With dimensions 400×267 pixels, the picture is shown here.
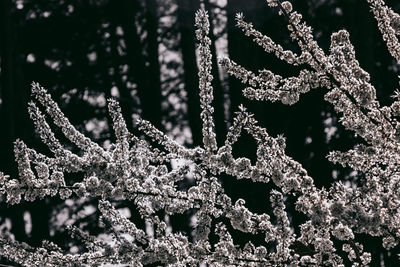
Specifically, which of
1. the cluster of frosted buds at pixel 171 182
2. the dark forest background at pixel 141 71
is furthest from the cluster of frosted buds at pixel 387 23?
the dark forest background at pixel 141 71

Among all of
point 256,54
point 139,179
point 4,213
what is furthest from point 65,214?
point 139,179

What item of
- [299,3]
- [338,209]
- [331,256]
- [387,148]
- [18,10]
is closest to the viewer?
[338,209]

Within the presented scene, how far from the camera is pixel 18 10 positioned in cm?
789

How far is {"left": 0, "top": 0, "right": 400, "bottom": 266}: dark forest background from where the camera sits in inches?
281

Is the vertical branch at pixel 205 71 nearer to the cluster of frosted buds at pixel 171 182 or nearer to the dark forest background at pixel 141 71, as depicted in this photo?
the cluster of frosted buds at pixel 171 182

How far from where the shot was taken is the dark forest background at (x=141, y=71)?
713 centimetres

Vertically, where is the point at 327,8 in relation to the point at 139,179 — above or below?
above

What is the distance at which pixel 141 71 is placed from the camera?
805cm

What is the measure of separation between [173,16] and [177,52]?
532 millimetres

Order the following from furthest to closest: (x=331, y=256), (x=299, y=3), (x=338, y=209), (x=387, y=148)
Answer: (x=299, y=3)
(x=387, y=148)
(x=331, y=256)
(x=338, y=209)

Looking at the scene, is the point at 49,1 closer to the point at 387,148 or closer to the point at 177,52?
the point at 177,52

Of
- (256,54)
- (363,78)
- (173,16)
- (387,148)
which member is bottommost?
(387,148)

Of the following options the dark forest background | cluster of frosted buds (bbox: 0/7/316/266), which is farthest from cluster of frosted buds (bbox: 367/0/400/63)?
the dark forest background

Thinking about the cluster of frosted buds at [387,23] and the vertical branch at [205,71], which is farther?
the cluster of frosted buds at [387,23]
